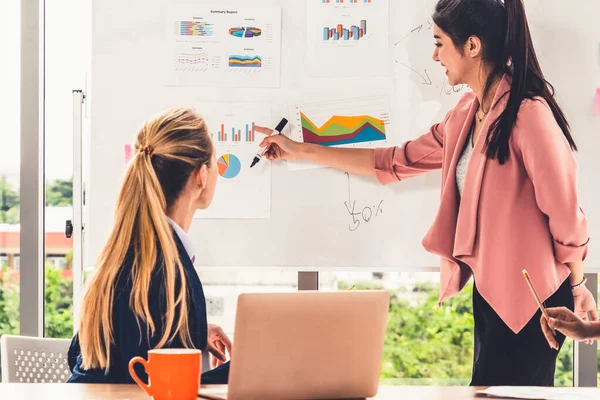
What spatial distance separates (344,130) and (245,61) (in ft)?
1.24

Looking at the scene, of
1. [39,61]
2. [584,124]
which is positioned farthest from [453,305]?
[39,61]

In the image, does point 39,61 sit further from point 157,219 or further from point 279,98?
point 157,219

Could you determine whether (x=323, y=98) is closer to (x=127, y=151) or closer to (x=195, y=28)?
(x=195, y=28)

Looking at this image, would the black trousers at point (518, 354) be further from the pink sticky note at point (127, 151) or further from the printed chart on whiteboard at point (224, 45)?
the pink sticky note at point (127, 151)

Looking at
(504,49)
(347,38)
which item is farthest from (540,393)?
(347,38)

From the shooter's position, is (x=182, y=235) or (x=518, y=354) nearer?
(x=182, y=235)

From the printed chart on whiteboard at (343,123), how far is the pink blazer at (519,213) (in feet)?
1.13

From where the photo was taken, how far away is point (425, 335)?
345 cm

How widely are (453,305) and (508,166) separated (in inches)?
61.5

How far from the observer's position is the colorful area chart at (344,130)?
234 centimetres

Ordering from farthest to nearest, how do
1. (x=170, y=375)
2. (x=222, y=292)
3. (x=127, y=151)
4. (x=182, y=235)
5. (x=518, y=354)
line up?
(x=222, y=292) < (x=127, y=151) < (x=518, y=354) < (x=182, y=235) < (x=170, y=375)

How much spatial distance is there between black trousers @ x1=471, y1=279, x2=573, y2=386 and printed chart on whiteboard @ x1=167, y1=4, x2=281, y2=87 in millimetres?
1018

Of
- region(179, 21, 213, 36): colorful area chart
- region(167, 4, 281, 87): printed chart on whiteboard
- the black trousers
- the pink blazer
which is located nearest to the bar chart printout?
region(167, 4, 281, 87): printed chart on whiteboard

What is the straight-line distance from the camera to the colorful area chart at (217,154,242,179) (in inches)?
92.3
